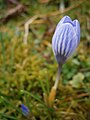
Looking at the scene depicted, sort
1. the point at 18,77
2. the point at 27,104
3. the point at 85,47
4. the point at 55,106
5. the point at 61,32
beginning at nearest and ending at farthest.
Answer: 1. the point at 61,32
2. the point at 27,104
3. the point at 55,106
4. the point at 18,77
5. the point at 85,47

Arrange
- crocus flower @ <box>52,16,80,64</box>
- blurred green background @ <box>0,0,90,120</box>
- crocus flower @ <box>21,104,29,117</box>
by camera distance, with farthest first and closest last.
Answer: blurred green background @ <box>0,0,90,120</box>
crocus flower @ <box>21,104,29,117</box>
crocus flower @ <box>52,16,80,64</box>

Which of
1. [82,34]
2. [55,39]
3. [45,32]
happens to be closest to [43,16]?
[45,32]

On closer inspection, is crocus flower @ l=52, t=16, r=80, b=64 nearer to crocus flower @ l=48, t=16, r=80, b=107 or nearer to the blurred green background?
crocus flower @ l=48, t=16, r=80, b=107

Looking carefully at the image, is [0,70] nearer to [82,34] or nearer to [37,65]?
[37,65]

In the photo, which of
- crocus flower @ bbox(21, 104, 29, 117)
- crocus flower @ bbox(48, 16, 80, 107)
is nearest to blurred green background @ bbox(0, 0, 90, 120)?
crocus flower @ bbox(21, 104, 29, 117)

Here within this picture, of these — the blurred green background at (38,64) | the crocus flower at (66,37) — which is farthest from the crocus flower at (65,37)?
the blurred green background at (38,64)
